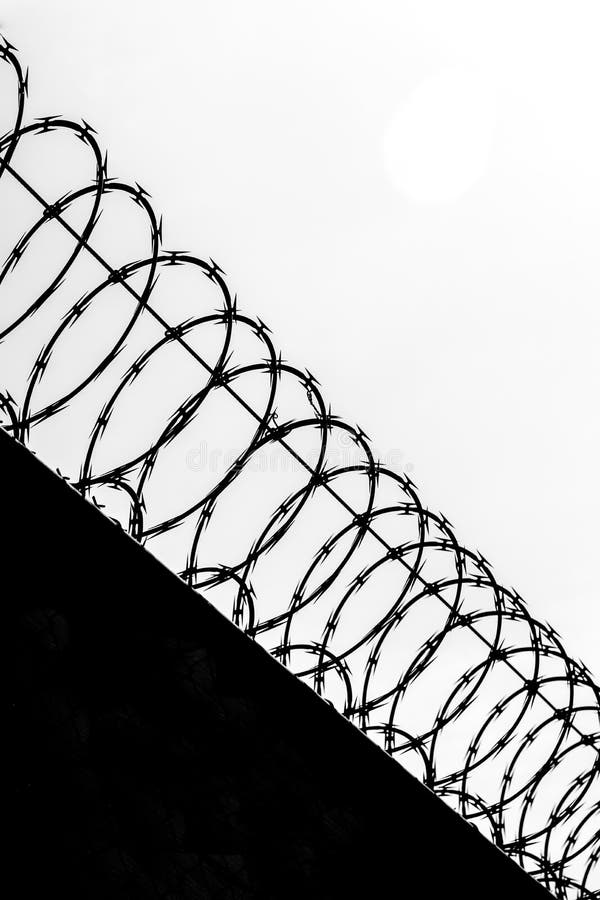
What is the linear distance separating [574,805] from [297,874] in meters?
2.41

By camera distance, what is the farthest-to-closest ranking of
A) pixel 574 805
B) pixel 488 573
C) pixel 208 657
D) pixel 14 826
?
1. pixel 574 805
2. pixel 488 573
3. pixel 208 657
4. pixel 14 826

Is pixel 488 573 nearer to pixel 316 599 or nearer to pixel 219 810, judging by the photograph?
pixel 316 599

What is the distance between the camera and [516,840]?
5.78m

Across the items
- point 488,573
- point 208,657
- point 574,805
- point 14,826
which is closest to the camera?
point 14,826

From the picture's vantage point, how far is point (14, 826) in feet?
Answer: 12.6

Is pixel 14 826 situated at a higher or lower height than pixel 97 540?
lower

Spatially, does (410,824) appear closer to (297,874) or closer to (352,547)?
(297,874)

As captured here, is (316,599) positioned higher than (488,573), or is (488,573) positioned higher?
(488,573)

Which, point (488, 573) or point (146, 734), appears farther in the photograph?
point (488, 573)

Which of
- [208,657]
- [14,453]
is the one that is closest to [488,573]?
[208,657]

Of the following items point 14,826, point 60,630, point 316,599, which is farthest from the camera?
point 316,599

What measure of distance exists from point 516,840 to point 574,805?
26.2 inches

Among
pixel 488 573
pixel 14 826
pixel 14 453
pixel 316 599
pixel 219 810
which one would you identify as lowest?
pixel 14 826

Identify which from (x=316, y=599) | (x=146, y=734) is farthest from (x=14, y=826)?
(x=316, y=599)
